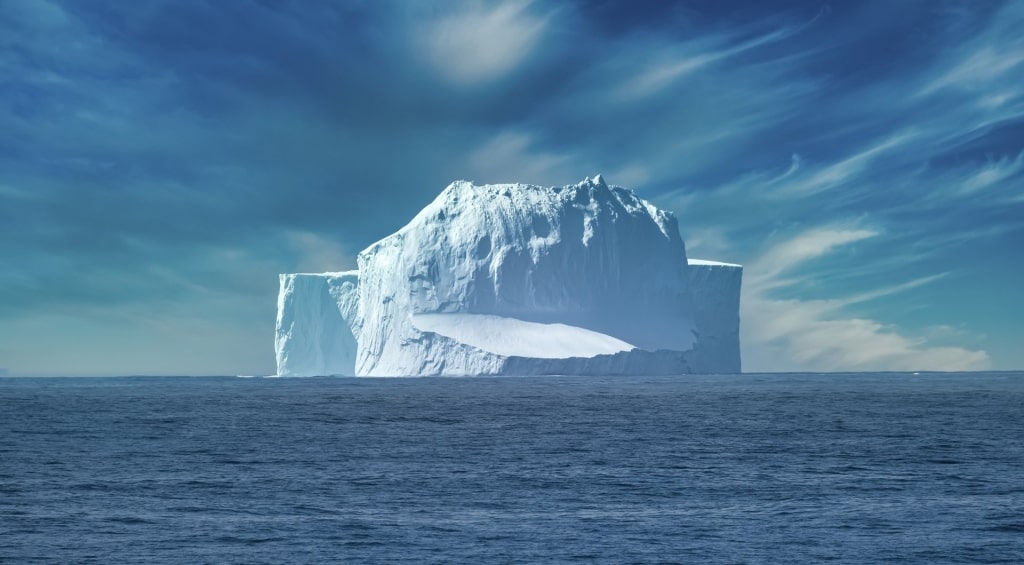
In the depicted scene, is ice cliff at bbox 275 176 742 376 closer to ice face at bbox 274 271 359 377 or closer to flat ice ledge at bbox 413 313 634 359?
flat ice ledge at bbox 413 313 634 359

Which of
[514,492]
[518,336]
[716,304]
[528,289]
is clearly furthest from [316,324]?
[514,492]

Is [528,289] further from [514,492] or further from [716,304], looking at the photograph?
[514,492]

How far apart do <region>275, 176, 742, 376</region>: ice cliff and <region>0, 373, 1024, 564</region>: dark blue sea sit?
4366cm

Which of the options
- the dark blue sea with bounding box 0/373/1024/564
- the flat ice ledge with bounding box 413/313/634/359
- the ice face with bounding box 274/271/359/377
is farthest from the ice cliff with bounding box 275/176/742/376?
the dark blue sea with bounding box 0/373/1024/564

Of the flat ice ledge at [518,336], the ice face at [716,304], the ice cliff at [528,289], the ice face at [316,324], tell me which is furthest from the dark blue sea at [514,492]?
the ice face at [716,304]

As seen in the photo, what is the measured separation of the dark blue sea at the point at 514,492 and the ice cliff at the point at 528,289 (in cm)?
4366

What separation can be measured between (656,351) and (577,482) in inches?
2415

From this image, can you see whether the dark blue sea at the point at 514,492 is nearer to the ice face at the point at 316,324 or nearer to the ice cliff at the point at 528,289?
the ice cliff at the point at 528,289

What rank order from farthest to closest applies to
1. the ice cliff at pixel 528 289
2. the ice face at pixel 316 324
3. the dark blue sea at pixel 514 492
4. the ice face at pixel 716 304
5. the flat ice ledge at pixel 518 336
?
the ice face at pixel 716 304, the ice face at pixel 316 324, the ice cliff at pixel 528 289, the flat ice ledge at pixel 518 336, the dark blue sea at pixel 514 492

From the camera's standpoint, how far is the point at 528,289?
76312 millimetres

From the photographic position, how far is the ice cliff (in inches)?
2884

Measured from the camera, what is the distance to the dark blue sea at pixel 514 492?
446 inches

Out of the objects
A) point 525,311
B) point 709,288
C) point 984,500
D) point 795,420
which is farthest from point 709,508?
point 709,288

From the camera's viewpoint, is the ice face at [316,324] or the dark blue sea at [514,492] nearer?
the dark blue sea at [514,492]
